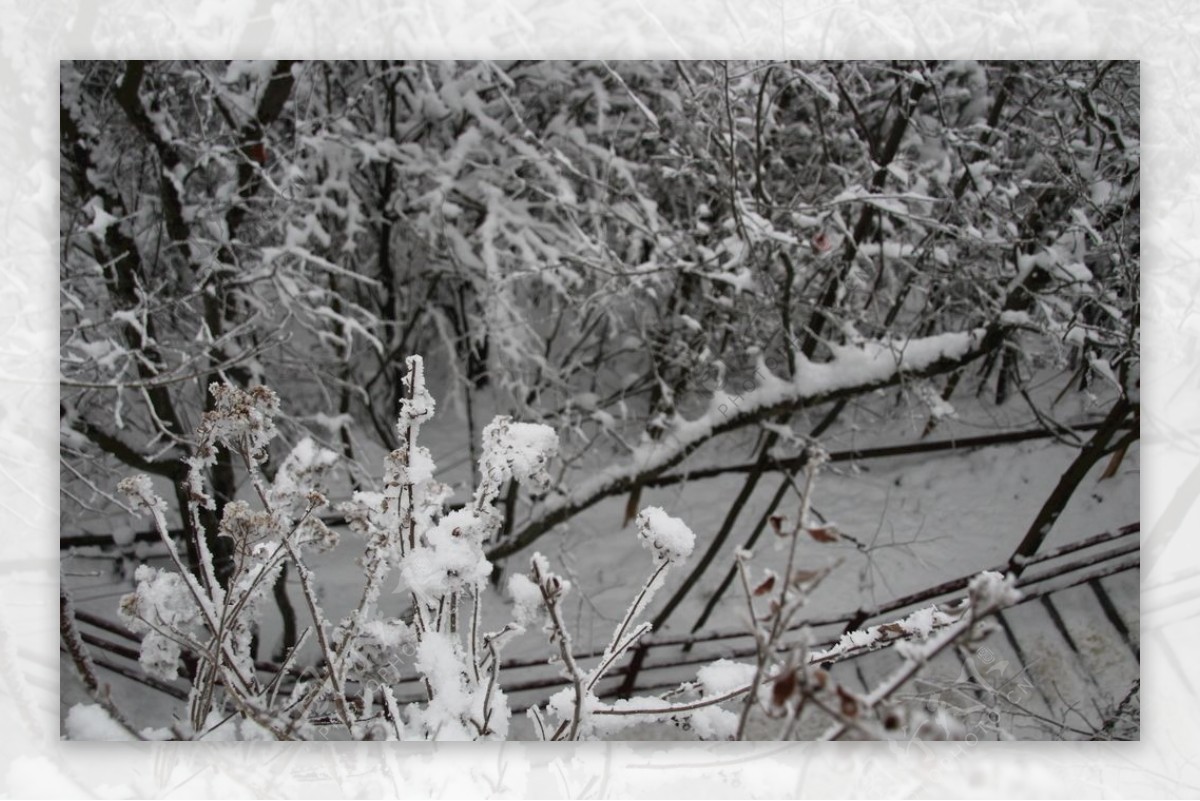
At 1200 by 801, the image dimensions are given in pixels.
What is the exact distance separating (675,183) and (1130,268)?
1376 millimetres

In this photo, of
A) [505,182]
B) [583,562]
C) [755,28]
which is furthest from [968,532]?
[505,182]

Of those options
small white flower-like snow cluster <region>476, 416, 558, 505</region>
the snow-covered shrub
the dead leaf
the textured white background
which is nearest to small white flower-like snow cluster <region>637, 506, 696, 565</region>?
the snow-covered shrub

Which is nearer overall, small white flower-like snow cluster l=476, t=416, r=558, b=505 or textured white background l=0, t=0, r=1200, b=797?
small white flower-like snow cluster l=476, t=416, r=558, b=505

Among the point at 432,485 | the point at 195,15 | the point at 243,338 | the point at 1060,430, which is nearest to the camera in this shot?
the point at 432,485

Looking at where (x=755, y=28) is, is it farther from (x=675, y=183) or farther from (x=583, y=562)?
(x=583, y=562)

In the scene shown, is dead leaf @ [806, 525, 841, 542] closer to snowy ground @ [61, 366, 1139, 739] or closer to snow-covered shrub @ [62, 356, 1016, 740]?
snow-covered shrub @ [62, 356, 1016, 740]

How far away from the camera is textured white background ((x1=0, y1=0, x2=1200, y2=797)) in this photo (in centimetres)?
151

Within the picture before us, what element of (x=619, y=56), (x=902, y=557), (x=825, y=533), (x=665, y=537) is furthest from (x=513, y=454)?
(x=902, y=557)

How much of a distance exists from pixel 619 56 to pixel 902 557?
1.42m

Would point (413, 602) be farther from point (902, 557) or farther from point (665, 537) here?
point (902, 557)

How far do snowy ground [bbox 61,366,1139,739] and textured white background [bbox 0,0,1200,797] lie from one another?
0.26 feet

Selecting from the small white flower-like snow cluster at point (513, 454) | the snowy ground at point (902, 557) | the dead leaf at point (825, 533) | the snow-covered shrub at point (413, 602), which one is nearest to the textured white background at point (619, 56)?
the snowy ground at point (902, 557)

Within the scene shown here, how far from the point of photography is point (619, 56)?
160 centimetres

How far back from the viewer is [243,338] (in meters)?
2.19
